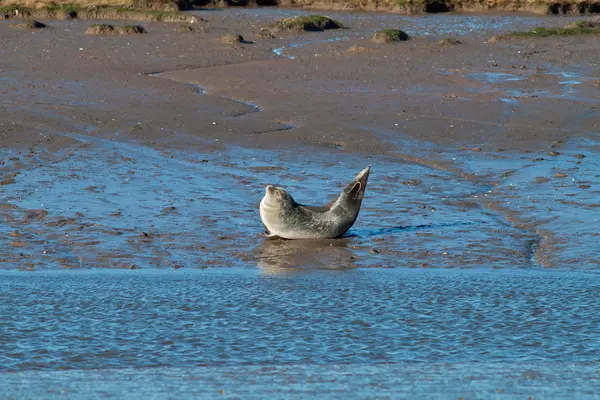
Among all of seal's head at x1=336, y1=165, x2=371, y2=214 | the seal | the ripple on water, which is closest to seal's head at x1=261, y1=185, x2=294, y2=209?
the seal

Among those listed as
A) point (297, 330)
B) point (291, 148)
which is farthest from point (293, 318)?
point (291, 148)

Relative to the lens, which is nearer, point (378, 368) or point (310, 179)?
point (378, 368)

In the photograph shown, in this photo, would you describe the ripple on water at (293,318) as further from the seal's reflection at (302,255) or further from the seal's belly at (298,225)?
the seal's belly at (298,225)

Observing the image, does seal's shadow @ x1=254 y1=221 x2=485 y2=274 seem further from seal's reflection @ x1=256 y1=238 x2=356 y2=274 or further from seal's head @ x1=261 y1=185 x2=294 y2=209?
seal's head @ x1=261 y1=185 x2=294 y2=209

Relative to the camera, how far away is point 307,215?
8.23 metres

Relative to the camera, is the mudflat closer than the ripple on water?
No

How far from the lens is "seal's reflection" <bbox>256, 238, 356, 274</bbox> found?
7409mm

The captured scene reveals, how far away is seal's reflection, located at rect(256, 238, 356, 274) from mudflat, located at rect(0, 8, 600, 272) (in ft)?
0.08

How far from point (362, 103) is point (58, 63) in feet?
18.9

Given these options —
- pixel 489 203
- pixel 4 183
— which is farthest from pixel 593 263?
pixel 4 183

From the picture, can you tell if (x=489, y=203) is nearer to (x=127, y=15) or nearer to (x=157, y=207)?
(x=157, y=207)

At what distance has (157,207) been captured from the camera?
29.9 ft

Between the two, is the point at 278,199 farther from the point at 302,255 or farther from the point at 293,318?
the point at 293,318

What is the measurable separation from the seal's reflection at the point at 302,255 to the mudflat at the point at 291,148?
2 centimetres
